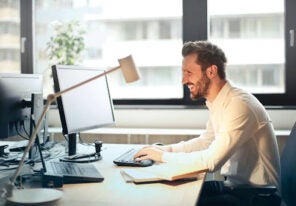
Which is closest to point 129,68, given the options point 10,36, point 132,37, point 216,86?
point 216,86

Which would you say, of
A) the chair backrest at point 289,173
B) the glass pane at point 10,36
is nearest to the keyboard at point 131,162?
the chair backrest at point 289,173

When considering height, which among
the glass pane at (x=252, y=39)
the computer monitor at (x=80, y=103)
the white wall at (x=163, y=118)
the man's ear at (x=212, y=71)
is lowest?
the white wall at (x=163, y=118)

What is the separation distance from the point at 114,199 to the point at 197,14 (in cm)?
216

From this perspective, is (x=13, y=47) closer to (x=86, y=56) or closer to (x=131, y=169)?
(x=86, y=56)

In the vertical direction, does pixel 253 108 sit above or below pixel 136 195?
above

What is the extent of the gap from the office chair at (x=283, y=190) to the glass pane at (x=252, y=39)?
4.14 ft

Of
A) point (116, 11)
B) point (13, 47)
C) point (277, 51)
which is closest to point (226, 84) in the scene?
point (277, 51)

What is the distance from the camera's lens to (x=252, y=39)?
3262mm

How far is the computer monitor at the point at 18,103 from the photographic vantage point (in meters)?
2.01

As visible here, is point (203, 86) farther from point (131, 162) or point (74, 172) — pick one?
point (74, 172)

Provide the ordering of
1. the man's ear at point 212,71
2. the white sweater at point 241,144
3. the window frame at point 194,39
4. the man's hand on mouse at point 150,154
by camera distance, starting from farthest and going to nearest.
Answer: the window frame at point 194,39 → the man's ear at point 212,71 → the man's hand on mouse at point 150,154 → the white sweater at point 241,144

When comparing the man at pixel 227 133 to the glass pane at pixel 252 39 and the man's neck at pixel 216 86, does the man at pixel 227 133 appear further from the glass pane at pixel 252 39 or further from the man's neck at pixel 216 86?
the glass pane at pixel 252 39

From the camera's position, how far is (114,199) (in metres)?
1.46

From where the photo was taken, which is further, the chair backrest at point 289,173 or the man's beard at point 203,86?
the man's beard at point 203,86
